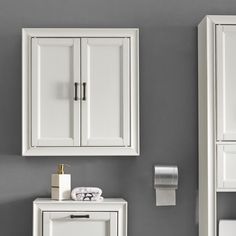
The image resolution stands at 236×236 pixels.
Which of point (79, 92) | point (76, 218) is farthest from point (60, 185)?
point (79, 92)

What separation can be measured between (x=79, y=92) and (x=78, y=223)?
758 mm

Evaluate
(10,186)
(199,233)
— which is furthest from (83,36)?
(199,233)

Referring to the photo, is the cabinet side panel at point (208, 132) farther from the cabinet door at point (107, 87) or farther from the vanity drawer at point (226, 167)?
the cabinet door at point (107, 87)

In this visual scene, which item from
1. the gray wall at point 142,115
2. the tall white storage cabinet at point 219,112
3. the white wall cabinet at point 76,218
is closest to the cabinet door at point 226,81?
the tall white storage cabinet at point 219,112

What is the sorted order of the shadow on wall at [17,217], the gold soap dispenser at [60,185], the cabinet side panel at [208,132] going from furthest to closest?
the shadow on wall at [17,217]
the gold soap dispenser at [60,185]
the cabinet side panel at [208,132]

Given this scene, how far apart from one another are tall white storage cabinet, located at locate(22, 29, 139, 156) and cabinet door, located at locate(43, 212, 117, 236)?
367 millimetres

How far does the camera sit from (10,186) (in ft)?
12.1

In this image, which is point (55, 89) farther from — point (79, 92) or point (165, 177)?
point (165, 177)

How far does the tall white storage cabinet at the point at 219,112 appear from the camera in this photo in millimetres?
3383

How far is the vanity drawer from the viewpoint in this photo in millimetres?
3381

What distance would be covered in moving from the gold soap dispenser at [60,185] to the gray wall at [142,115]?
13 centimetres

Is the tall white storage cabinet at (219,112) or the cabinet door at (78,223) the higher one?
the tall white storage cabinet at (219,112)

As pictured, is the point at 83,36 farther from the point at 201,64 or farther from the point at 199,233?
the point at 199,233

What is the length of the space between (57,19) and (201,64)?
923 millimetres
